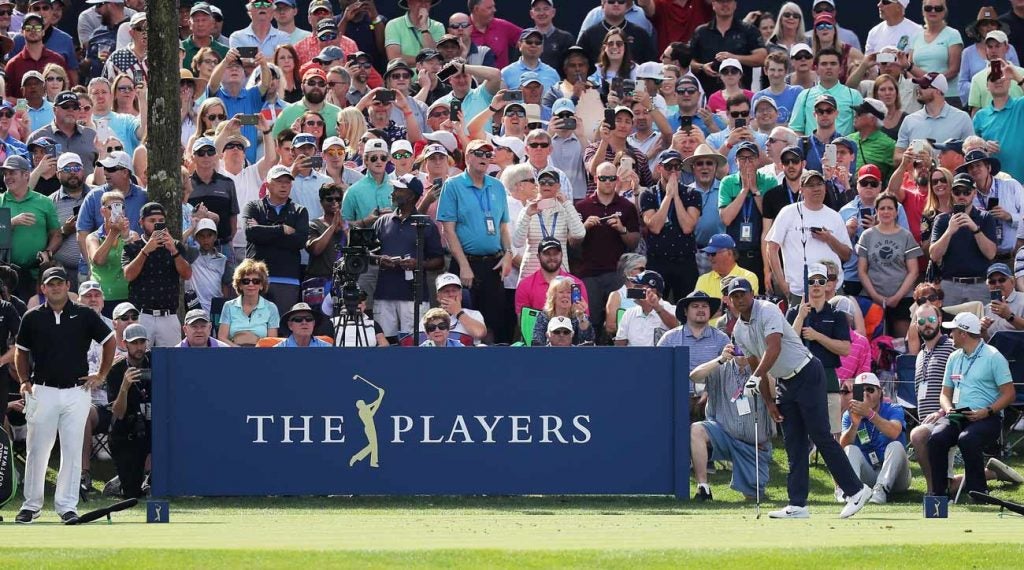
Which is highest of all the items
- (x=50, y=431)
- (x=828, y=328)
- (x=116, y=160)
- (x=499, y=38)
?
(x=499, y=38)

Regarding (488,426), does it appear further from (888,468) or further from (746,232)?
(746,232)

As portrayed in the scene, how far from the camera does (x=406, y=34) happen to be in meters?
21.4

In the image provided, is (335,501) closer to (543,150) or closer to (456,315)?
(456,315)

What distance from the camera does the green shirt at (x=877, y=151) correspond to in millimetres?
18609

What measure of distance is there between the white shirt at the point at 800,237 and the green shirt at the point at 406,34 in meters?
6.04

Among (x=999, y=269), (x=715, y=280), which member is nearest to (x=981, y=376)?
(x=999, y=269)

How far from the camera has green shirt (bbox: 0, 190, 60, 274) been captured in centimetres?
1714

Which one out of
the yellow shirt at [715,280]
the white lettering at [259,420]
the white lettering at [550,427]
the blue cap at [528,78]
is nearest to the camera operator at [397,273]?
the white lettering at [259,420]

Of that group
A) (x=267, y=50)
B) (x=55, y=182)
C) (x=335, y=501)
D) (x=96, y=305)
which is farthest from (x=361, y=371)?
(x=267, y=50)

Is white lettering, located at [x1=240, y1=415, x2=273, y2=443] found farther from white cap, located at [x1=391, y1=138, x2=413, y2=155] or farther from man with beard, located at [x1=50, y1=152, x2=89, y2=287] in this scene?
white cap, located at [x1=391, y1=138, x2=413, y2=155]

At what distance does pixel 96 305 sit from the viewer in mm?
15797

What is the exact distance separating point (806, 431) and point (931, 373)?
2.84 metres

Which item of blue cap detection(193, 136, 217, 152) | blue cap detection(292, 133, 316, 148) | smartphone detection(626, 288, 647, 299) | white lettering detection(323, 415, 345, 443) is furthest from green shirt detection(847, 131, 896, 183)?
white lettering detection(323, 415, 345, 443)

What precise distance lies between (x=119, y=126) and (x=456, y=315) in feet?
16.2
